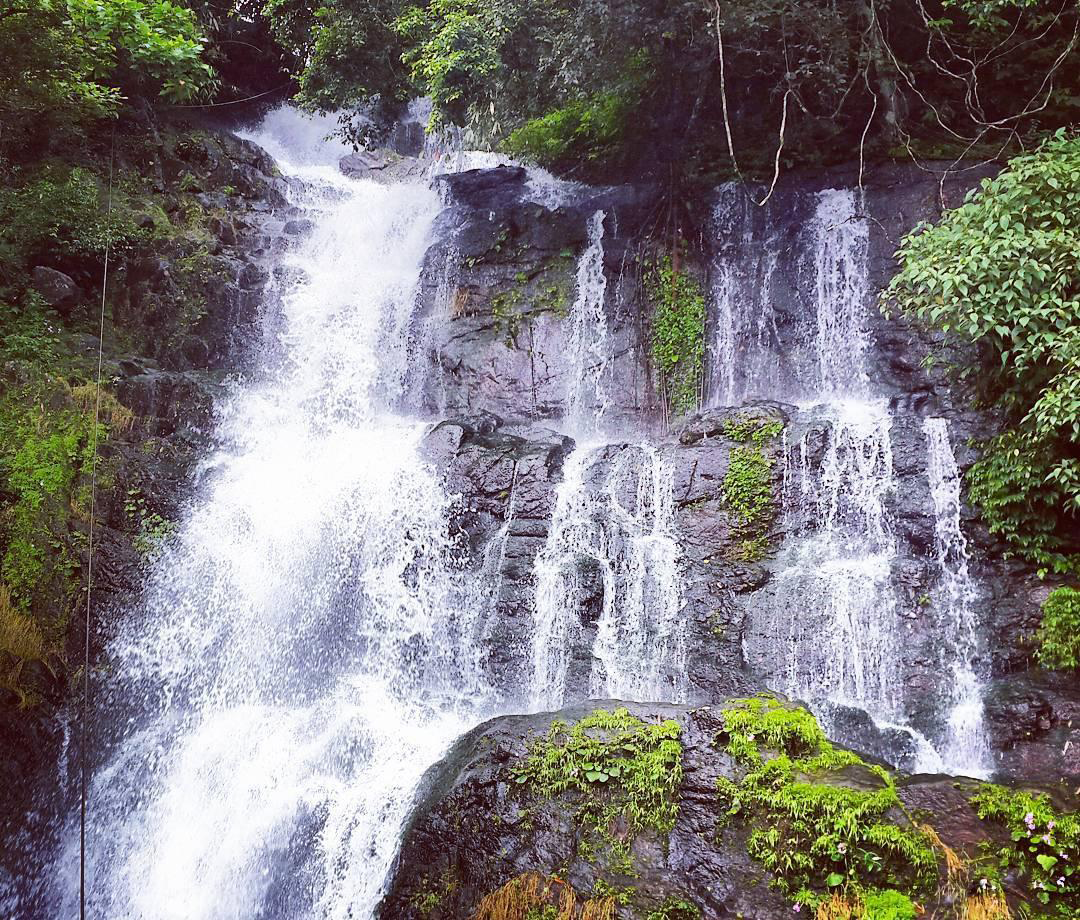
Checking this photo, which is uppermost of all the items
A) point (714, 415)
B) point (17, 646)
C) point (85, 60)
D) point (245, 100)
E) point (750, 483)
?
point (245, 100)

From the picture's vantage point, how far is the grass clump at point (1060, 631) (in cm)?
635

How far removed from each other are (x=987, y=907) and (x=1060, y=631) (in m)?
3.47

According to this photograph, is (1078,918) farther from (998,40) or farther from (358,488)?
(998,40)

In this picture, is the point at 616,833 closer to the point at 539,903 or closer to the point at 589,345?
the point at 539,903

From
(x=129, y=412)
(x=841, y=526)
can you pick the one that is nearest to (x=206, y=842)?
(x=129, y=412)

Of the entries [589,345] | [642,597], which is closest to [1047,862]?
[642,597]

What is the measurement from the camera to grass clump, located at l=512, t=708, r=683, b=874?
4.58 m

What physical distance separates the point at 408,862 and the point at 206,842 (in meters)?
2.35

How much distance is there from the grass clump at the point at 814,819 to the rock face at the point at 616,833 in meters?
0.05

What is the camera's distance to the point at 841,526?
25.5 feet

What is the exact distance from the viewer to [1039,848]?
13.3ft

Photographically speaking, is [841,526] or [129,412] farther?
[129,412]

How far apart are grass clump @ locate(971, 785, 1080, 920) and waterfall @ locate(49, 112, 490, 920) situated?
376 cm

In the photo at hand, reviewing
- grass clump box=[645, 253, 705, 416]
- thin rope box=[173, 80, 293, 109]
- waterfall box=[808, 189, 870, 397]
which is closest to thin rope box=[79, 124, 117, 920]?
thin rope box=[173, 80, 293, 109]
